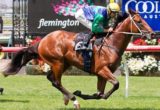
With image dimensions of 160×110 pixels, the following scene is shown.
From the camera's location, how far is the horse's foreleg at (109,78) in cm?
904

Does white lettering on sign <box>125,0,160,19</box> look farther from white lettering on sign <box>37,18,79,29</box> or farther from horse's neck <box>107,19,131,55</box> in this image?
white lettering on sign <box>37,18,79,29</box>

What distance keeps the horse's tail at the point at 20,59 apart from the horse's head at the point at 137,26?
1850 millimetres

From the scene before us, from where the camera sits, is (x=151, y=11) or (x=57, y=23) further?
(x=57, y=23)

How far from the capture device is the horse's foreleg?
29.6 feet

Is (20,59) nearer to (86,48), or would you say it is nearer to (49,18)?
(86,48)

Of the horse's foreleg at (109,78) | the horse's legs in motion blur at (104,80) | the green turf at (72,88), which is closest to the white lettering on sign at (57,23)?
the green turf at (72,88)

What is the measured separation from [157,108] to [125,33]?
1.34 m

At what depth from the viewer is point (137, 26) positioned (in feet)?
30.8

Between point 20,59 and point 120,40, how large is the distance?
206cm

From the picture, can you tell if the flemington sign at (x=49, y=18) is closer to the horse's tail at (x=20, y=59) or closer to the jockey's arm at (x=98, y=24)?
the horse's tail at (x=20, y=59)

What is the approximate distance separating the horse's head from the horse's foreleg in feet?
2.65

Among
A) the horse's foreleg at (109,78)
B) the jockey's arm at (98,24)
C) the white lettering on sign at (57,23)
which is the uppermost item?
the jockey's arm at (98,24)

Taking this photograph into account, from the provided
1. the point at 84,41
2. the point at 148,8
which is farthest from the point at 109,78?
the point at 148,8

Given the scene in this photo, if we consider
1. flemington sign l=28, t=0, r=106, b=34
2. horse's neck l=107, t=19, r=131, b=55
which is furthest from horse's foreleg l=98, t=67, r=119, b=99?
flemington sign l=28, t=0, r=106, b=34
